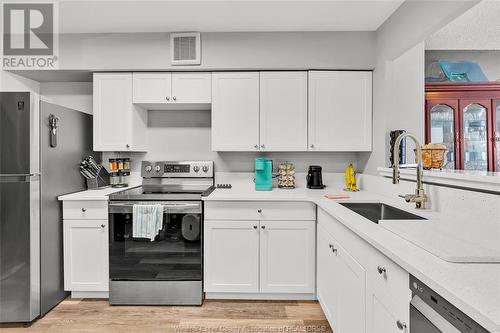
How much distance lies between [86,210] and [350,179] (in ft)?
7.56

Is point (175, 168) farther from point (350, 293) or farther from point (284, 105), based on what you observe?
point (350, 293)

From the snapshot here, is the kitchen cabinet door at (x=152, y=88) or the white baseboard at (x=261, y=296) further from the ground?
the kitchen cabinet door at (x=152, y=88)

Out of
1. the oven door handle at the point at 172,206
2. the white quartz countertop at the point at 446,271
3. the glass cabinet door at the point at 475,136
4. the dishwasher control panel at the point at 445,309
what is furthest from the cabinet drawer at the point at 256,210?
the glass cabinet door at the point at 475,136

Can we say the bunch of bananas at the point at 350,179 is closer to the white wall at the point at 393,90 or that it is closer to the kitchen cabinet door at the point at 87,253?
the white wall at the point at 393,90

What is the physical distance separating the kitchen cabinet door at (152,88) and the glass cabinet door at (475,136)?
11.1 feet

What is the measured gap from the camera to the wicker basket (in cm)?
179

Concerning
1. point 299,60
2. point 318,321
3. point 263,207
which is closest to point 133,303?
point 263,207

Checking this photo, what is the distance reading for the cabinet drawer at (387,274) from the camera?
99 cm

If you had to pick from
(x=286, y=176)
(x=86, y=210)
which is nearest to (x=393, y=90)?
(x=286, y=176)

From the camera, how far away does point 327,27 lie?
253 cm

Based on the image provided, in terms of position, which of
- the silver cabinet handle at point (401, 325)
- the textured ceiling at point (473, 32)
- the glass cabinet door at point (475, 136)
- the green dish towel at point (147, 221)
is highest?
the textured ceiling at point (473, 32)

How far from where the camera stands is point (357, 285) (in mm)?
1407

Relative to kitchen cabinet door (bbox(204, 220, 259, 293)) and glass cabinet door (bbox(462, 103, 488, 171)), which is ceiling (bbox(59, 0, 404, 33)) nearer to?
kitchen cabinet door (bbox(204, 220, 259, 293))

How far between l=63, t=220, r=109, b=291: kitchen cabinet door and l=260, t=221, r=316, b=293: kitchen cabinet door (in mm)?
1282
